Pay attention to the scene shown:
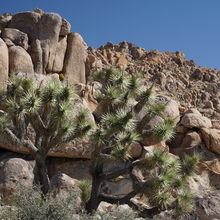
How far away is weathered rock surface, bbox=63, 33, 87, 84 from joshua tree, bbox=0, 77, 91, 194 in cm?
884

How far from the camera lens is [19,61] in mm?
17016

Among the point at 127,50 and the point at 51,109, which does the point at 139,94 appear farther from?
the point at 127,50

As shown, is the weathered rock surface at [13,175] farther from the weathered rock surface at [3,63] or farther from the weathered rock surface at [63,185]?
the weathered rock surface at [3,63]

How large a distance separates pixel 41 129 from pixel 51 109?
0.63 meters

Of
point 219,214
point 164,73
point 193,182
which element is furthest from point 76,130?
point 164,73

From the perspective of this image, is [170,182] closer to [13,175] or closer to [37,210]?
[37,210]

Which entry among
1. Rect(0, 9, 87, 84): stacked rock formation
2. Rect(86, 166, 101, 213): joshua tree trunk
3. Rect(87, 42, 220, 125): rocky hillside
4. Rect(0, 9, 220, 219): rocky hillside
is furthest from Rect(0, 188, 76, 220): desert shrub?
Rect(87, 42, 220, 125): rocky hillside

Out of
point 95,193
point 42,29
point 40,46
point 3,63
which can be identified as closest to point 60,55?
point 40,46

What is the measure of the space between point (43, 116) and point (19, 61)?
23.8ft

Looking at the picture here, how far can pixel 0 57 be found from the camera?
16.1 metres

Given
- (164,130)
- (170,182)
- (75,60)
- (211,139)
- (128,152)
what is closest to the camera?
(170,182)

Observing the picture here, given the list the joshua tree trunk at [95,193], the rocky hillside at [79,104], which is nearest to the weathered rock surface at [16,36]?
the rocky hillside at [79,104]

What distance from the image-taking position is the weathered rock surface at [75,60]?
19.5 meters

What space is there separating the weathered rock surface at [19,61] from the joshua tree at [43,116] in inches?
244
